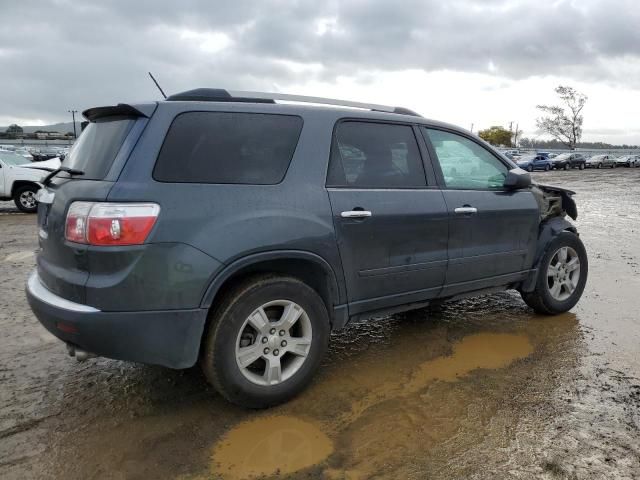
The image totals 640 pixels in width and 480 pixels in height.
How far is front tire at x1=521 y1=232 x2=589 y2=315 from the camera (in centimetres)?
459

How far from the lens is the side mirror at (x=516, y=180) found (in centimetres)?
419

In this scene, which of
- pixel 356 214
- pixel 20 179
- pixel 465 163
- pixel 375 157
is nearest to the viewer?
pixel 356 214

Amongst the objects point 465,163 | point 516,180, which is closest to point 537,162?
point 516,180

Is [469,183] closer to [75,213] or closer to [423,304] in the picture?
[423,304]

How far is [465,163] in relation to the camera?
411 cm

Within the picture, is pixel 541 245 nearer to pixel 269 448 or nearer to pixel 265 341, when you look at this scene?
pixel 265 341

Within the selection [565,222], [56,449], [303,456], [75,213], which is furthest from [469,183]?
[56,449]

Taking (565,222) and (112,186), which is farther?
(565,222)

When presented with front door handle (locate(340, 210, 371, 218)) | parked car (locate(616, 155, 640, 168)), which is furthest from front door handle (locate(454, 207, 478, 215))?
parked car (locate(616, 155, 640, 168))

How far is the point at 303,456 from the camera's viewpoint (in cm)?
255

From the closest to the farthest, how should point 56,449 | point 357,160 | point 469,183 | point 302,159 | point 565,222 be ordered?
point 56,449
point 302,159
point 357,160
point 469,183
point 565,222

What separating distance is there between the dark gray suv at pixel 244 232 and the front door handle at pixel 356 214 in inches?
0.4

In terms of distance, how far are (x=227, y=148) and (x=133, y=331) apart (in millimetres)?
1142

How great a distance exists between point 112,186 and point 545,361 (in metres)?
3.25
